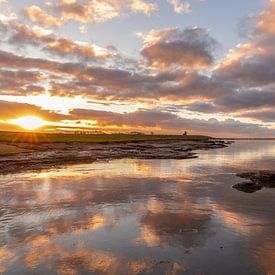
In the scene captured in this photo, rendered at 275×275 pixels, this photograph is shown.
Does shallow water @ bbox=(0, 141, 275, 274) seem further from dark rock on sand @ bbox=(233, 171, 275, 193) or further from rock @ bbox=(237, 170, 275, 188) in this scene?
rock @ bbox=(237, 170, 275, 188)

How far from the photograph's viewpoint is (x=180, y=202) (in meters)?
19.0

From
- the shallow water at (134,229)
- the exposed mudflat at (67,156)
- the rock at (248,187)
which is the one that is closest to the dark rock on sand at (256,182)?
the rock at (248,187)

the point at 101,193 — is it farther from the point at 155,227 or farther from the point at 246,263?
the point at 246,263

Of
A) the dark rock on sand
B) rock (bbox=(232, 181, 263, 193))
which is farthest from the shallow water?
the dark rock on sand

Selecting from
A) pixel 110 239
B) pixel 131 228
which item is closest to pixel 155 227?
pixel 131 228

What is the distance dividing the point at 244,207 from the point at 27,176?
19507mm

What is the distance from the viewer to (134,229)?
13695 mm

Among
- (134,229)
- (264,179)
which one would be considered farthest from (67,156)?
(134,229)

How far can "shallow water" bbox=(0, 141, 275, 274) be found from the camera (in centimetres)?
1013

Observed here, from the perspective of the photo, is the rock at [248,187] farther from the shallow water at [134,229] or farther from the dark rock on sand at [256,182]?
the shallow water at [134,229]

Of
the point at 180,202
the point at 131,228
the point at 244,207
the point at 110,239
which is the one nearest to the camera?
the point at 110,239

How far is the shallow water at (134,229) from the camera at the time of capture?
10.1m

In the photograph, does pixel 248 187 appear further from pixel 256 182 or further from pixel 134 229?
pixel 134 229

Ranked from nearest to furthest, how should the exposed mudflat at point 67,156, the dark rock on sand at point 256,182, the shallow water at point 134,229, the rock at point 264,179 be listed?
the shallow water at point 134,229 < the dark rock on sand at point 256,182 < the rock at point 264,179 < the exposed mudflat at point 67,156
